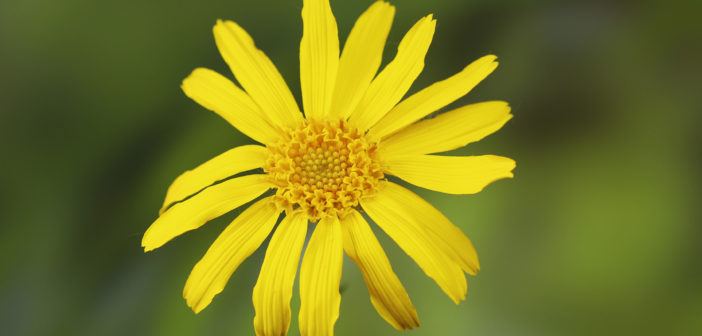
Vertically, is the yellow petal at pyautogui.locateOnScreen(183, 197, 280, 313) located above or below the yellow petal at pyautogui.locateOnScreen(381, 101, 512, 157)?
below

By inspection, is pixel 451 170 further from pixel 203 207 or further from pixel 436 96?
pixel 203 207

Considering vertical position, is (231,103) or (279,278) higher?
(231,103)

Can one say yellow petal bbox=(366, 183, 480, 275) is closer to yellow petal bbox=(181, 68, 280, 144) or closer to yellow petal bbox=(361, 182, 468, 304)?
yellow petal bbox=(361, 182, 468, 304)

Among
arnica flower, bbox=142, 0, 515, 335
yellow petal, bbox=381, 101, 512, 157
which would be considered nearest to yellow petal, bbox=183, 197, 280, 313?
arnica flower, bbox=142, 0, 515, 335

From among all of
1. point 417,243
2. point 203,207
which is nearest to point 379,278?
point 417,243

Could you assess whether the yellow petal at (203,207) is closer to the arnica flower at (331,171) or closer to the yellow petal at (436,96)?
the arnica flower at (331,171)
